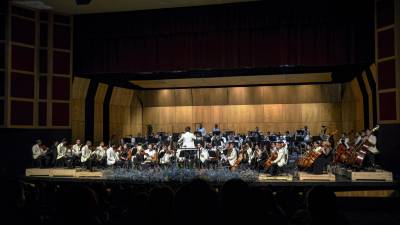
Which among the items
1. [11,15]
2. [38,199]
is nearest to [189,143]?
[38,199]

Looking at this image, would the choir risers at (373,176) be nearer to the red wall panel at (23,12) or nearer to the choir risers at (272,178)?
the choir risers at (272,178)

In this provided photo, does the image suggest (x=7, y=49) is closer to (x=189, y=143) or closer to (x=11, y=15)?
(x=11, y=15)

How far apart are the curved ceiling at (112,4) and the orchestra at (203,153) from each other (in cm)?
451

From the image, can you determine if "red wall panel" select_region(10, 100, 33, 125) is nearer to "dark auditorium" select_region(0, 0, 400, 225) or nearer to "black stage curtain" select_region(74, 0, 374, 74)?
"dark auditorium" select_region(0, 0, 400, 225)

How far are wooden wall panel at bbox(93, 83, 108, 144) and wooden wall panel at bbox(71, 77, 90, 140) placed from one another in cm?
97

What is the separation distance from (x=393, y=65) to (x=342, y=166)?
3.42 meters

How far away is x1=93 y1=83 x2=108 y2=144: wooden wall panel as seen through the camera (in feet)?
60.2

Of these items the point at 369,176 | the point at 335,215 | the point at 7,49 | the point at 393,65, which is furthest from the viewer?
the point at 7,49

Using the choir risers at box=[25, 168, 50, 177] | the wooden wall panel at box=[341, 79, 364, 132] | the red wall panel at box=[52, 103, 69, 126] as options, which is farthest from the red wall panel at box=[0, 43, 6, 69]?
the wooden wall panel at box=[341, 79, 364, 132]

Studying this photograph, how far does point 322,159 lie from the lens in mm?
11352

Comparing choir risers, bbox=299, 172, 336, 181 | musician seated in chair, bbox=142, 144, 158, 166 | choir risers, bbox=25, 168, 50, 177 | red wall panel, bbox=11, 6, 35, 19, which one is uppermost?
red wall panel, bbox=11, 6, 35, 19

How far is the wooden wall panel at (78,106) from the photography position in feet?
55.0

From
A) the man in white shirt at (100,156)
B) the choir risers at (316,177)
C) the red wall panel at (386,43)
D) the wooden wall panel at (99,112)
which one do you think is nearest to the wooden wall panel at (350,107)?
the red wall panel at (386,43)

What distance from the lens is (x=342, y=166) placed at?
12750 mm
